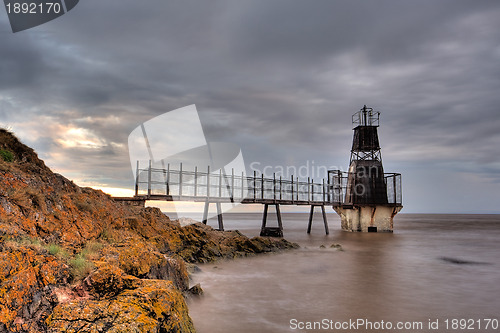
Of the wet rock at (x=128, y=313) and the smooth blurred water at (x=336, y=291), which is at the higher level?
the wet rock at (x=128, y=313)

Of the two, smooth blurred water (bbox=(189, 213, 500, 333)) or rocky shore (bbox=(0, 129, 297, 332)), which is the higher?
rocky shore (bbox=(0, 129, 297, 332))

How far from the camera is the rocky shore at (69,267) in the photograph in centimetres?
388

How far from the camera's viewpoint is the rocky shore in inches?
153

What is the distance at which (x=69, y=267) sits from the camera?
4.82 meters

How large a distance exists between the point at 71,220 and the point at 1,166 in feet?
6.07

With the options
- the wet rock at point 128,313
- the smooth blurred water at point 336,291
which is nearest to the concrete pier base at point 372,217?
the smooth blurred water at point 336,291

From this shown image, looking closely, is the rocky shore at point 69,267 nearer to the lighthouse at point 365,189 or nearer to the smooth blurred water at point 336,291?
the smooth blurred water at point 336,291

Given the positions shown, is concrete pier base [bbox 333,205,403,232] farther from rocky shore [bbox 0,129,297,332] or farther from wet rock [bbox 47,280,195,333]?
wet rock [bbox 47,280,195,333]

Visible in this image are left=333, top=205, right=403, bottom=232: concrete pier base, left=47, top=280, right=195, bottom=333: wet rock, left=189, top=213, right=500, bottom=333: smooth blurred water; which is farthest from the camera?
left=333, top=205, right=403, bottom=232: concrete pier base

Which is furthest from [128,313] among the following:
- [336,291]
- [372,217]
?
[372,217]

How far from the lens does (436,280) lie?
13500 millimetres

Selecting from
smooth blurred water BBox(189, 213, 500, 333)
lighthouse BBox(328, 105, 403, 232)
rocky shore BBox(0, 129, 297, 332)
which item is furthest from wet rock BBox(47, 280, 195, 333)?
lighthouse BBox(328, 105, 403, 232)

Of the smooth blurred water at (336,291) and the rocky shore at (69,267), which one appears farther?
the smooth blurred water at (336,291)

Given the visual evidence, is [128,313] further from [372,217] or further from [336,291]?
[372,217]
